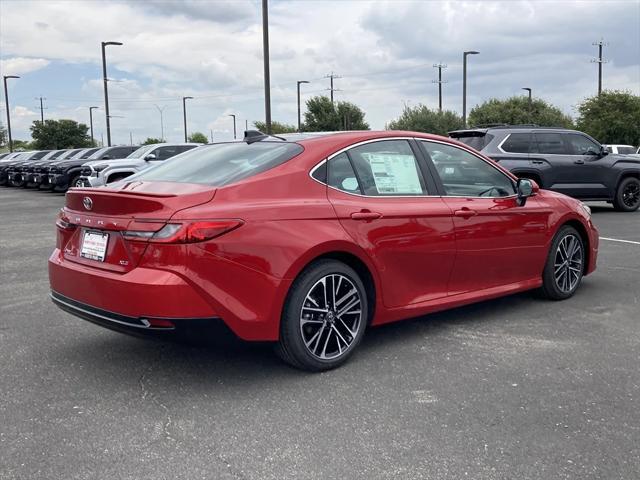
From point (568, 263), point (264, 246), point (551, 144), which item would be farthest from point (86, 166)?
point (264, 246)

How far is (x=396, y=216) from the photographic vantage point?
4371 mm

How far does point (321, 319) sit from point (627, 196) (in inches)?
504

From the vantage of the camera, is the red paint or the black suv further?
the black suv

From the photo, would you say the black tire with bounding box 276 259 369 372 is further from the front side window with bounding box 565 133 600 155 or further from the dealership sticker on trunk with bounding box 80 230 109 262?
the front side window with bounding box 565 133 600 155

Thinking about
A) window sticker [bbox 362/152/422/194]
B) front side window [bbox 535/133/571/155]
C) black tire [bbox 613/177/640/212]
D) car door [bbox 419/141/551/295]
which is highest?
front side window [bbox 535/133/571/155]

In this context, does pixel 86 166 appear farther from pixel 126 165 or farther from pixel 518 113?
pixel 518 113

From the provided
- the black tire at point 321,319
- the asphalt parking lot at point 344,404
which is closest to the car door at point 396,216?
the black tire at point 321,319

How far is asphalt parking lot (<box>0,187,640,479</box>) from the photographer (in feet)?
9.53

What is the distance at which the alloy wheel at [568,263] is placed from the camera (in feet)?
19.0

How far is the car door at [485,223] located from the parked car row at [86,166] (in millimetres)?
7929

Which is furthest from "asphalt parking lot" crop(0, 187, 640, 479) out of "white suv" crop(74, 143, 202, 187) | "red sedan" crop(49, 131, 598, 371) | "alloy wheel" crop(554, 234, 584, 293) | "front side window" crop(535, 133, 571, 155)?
"white suv" crop(74, 143, 202, 187)

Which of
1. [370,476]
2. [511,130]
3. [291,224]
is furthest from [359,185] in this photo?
[511,130]

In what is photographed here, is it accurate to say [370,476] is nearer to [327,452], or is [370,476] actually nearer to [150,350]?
[327,452]

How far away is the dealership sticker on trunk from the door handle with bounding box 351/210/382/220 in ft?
4.86
